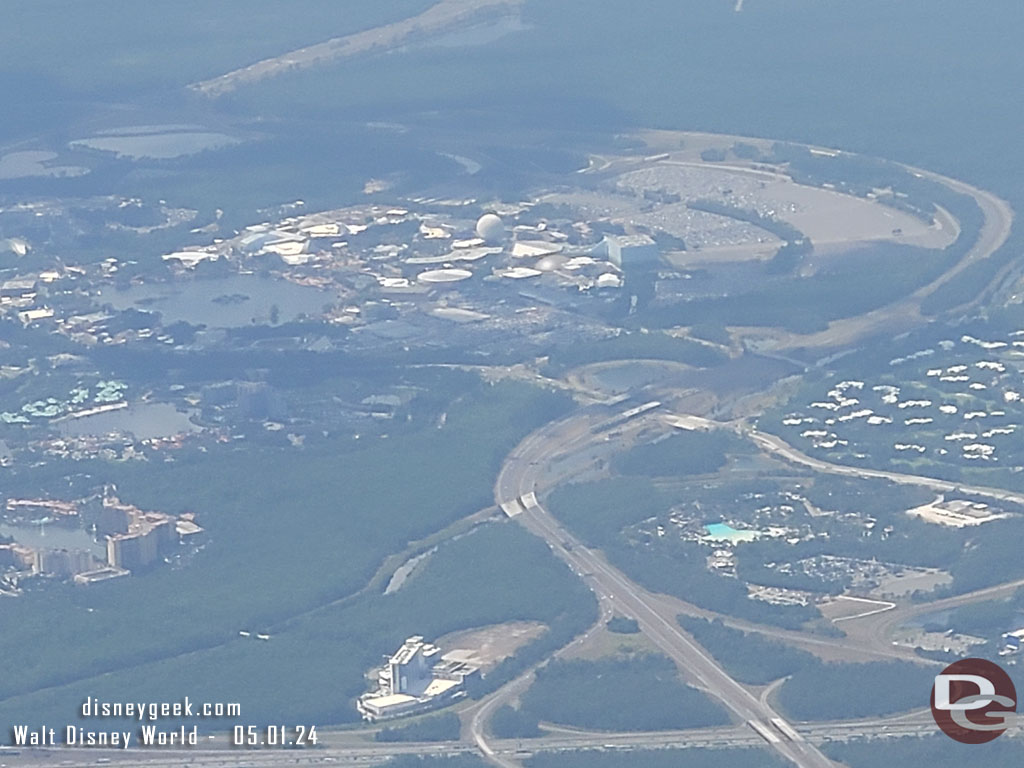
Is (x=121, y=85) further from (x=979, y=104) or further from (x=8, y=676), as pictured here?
(x=8, y=676)

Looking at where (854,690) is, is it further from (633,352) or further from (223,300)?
(223,300)

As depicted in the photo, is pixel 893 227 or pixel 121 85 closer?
pixel 893 227

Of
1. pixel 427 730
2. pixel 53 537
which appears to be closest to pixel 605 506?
pixel 53 537

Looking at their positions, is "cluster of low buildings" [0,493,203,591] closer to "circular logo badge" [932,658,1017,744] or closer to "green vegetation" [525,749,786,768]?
"green vegetation" [525,749,786,768]

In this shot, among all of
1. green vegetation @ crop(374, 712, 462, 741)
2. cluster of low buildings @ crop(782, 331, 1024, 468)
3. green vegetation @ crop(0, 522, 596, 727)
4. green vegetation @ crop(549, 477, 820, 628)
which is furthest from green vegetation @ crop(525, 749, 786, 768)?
cluster of low buildings @ crop(782, 331, 1024, 468)

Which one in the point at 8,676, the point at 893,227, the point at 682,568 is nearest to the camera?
the point at 8,676

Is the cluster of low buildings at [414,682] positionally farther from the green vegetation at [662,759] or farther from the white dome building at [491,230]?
the white dome building at [491,230]

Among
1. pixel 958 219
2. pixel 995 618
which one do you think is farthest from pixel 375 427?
pixel 958 219
